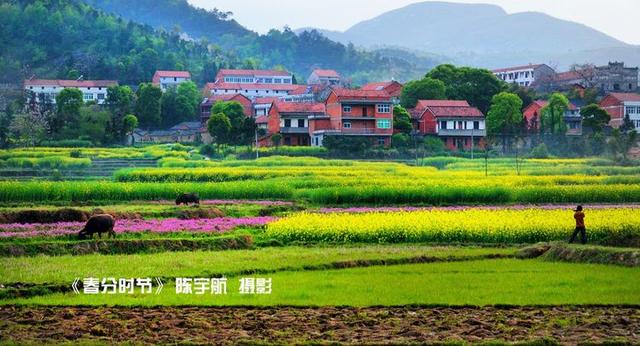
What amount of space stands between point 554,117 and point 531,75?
4307cm

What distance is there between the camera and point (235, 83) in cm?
12062

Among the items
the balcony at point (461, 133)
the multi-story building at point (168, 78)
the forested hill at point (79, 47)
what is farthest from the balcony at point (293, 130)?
the forested hill at point (79, 47)

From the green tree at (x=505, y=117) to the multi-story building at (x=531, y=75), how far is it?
33.2 m

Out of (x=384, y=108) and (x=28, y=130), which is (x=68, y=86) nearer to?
(x=28, y=130)

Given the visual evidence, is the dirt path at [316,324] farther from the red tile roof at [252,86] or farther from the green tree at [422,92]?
the red tile roof at [252,86]

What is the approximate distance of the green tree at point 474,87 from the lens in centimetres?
8081

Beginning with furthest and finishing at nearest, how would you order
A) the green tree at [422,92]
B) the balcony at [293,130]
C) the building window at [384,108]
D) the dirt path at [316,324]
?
the green tree at [422,92] < the balcony at [293,130] < the building window at [384,108] < the dirt path at [316,324]

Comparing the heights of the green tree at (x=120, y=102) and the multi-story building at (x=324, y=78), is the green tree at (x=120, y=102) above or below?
below

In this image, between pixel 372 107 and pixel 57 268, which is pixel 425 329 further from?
pixel 372 107

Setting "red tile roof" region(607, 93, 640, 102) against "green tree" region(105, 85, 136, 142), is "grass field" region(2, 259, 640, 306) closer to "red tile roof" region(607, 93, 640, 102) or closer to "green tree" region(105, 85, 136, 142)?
"green tree" region(105, 85, 136, 142)

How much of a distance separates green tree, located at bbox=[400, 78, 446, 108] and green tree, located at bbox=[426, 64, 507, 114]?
4.92 ft

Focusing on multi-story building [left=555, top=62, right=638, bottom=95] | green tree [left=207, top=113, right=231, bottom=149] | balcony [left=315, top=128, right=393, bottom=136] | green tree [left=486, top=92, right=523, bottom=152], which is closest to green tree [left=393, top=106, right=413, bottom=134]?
balcony [left=315, top=128, right=393, bottom=136]

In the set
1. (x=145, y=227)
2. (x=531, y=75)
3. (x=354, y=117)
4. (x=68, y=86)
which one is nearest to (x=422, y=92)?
(x=354, y=117)

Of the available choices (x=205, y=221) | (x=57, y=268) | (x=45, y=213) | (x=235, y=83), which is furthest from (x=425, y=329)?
(x=235, y=83)
